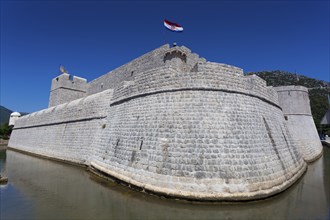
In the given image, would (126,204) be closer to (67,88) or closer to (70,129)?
(70,129)

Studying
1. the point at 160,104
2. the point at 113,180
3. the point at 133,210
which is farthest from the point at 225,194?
the point at 113,180

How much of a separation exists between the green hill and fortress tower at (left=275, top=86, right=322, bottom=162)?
2.04 metres

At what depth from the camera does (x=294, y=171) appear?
887 centimetres

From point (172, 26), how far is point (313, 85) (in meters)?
63.9

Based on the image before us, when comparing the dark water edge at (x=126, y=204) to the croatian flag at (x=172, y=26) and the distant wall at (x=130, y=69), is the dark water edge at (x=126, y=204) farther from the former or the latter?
the croatian flag at (x=172, y=26)

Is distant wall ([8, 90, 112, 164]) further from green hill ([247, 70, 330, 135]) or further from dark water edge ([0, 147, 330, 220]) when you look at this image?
green hill ([247, 70, 330, 135])

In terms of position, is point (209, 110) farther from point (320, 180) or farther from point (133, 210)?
point (320, 180)

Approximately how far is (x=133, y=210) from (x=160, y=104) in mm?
4151

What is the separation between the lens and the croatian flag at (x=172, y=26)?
1198 centimetres

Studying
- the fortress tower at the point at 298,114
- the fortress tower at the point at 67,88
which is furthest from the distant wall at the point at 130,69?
the fortress tower at the point at 298,114

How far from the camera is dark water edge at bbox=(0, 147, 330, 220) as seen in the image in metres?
5.63

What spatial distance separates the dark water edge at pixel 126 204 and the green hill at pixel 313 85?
13.3 meters

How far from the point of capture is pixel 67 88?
2256 cm

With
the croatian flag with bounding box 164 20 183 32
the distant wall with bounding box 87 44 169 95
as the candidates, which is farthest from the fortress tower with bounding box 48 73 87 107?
the croatian flag with bounding box 164 20 183 32
